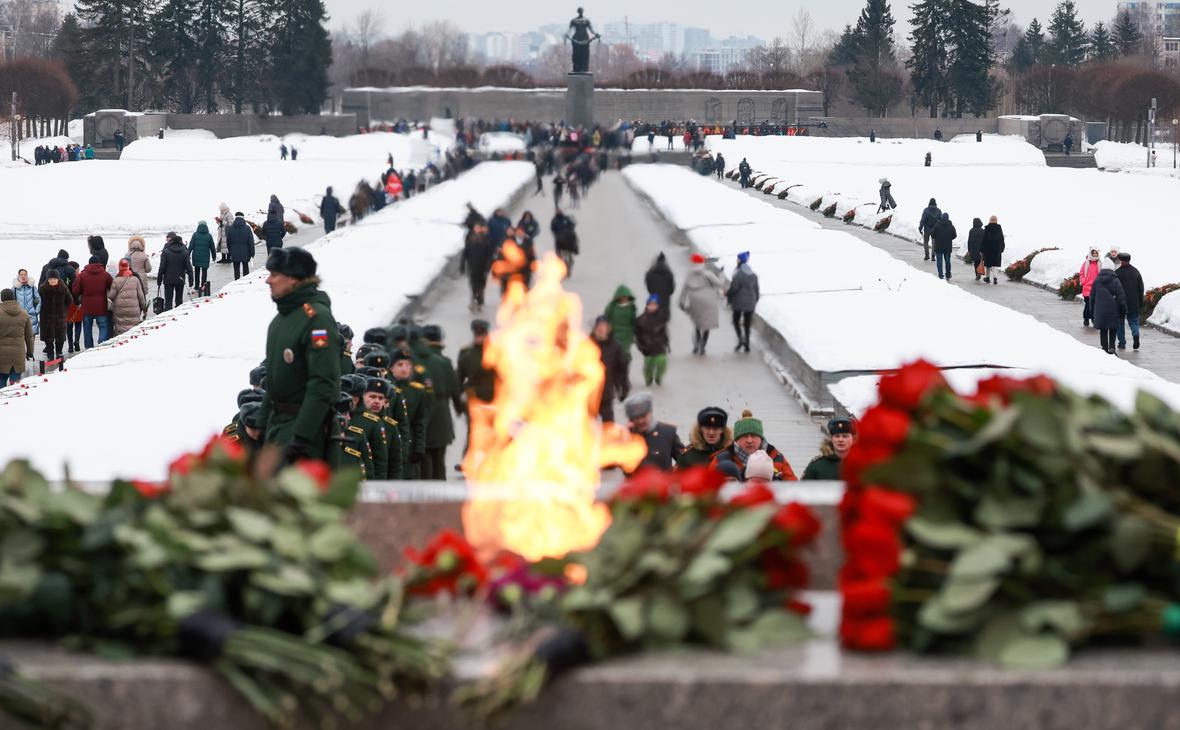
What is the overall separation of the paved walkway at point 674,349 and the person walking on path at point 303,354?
6.29m

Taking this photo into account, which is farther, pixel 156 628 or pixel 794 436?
pixel 794 436

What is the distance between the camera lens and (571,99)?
87750 mm

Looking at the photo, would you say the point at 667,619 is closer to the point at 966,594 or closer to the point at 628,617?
the point at 628,617

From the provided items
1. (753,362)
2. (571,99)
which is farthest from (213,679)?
(571,99)

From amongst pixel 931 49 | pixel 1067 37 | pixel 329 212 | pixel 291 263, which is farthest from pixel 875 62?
pixel 291 263

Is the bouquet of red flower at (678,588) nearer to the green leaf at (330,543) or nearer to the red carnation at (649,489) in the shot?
the red carnation at (649,489)

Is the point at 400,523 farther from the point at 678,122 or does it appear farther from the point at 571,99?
the point at 678,122

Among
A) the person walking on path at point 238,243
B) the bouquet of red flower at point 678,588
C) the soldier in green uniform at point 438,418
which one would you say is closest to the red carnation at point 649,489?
the bouquet of red flower at point 678,588

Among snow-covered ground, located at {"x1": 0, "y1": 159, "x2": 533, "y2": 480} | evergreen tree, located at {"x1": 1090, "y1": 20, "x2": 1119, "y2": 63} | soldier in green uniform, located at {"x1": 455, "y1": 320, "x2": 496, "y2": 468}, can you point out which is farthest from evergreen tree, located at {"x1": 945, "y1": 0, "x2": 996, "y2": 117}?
soldier in green uniform, located at {"x1": 455, "y1": 320, "x2": 496, "y2": 468}

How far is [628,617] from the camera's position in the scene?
366cm

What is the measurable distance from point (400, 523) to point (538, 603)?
102cm

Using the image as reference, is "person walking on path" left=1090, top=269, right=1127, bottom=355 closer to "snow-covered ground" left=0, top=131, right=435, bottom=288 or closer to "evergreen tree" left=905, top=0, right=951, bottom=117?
"snow-covered ground" left=0, top=131, right=435, bottom=288

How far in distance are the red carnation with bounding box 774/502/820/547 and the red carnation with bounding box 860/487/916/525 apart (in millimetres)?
169

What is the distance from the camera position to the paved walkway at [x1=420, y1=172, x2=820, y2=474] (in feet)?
51.2
